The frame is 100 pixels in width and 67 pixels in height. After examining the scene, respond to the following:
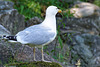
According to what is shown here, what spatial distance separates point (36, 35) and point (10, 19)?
10.6 feet

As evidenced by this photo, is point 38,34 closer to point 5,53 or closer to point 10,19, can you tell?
point 5,53

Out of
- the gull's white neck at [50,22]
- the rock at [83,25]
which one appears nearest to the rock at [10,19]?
the rock at [83,25]

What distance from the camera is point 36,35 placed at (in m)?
3.45

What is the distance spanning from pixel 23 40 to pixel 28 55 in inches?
51.6

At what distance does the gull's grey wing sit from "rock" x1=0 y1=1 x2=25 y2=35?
2.90 meters

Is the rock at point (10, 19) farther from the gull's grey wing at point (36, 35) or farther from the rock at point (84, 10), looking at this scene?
the rock at point (84, 10)

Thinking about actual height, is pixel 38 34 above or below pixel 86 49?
above

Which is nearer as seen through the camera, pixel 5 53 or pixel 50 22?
pixel 50 22

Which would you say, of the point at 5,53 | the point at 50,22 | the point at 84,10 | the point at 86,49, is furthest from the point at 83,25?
the point at 50,22

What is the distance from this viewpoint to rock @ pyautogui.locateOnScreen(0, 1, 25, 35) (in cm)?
636

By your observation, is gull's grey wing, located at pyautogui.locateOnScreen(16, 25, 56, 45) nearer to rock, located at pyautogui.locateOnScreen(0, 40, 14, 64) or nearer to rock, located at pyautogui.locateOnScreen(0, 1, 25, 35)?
rock, located at pyautogui.locateOnScreen(0, 40, 14, 64)

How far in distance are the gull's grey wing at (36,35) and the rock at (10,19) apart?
2897 millimetres

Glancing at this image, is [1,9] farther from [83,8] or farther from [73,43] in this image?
[83,8]

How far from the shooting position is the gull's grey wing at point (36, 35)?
3379 mm
